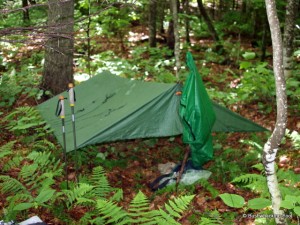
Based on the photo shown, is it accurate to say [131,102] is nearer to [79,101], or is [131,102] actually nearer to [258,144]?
[79,101]

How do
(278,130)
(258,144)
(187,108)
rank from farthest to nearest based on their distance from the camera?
(258,144), (187,108), (278,130)

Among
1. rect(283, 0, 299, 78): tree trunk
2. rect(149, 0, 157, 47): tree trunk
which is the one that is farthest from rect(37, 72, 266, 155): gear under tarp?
rect(149, 0, 157, 47): tree trunk

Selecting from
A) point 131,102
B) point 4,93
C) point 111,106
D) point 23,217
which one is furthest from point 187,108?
point 4,93

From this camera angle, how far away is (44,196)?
3994mm

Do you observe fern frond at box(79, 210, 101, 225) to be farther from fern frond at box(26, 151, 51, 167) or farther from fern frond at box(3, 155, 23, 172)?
fern frond at box(3, 155, 23, 172)

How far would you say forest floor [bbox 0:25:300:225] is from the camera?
472cm

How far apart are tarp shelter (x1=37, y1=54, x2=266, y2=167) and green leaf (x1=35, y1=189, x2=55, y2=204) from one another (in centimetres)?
115

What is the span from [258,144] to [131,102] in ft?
8.17

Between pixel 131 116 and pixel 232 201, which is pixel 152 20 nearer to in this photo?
pixel 131 116

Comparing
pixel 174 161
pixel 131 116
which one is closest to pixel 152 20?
pixel 174 161

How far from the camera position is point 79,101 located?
6812 mm

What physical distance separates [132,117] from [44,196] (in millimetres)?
1915

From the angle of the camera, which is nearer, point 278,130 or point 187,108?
point 278,130

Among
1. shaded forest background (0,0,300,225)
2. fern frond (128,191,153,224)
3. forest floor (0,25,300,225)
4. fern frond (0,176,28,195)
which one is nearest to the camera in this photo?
fern frond (128,191,153,224)
